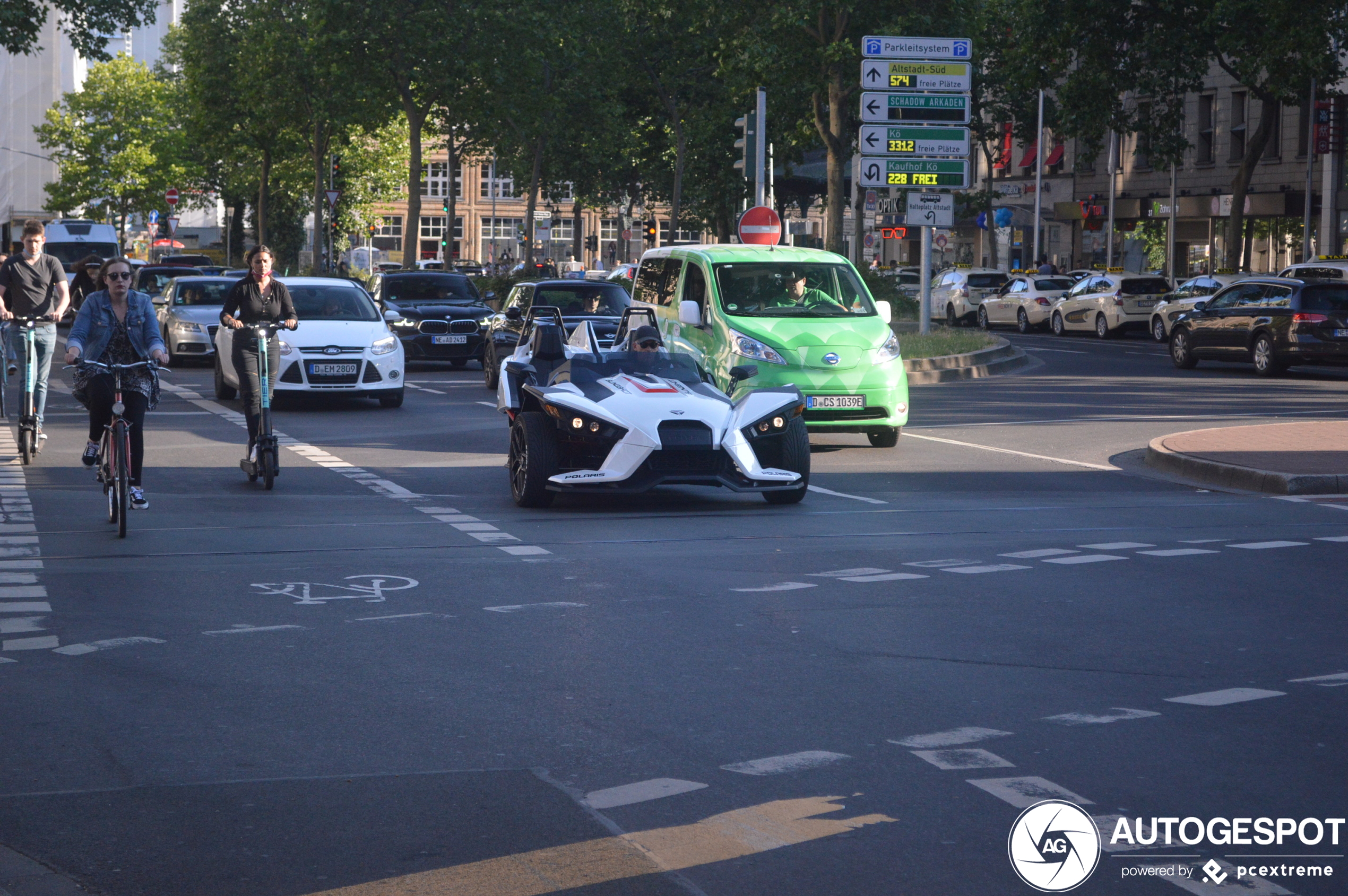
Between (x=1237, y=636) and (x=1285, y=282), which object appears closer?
(x=1237, y=636)

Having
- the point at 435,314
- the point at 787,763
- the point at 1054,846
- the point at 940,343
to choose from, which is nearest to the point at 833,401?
A: the point at 787,763

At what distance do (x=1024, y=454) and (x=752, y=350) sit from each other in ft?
9.02

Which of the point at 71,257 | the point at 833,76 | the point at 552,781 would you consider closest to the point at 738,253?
the point at 552,781

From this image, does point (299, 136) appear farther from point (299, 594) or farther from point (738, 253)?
point (299, 594)

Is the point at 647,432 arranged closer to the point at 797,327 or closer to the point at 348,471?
the point at 348,471

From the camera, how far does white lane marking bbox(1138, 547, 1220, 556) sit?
1062 cm

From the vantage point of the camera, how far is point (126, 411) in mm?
11656

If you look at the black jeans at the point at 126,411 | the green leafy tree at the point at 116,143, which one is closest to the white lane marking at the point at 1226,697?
the black jeans at the point at 126,411

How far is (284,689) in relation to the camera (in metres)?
6.89

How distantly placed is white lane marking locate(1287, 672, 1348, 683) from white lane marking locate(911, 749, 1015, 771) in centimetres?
187

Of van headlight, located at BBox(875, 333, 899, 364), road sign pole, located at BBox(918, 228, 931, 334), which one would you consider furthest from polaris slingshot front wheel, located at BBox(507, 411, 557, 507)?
road sign pole, located at BBox(918, 228, 931, 334)

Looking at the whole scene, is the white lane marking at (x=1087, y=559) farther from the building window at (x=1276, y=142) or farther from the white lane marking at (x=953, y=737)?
the building window at (x=1276, y=142)

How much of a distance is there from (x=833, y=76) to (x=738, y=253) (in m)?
24.1

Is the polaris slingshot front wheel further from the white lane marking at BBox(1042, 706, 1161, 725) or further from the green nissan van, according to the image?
the white lane marking at BBox(1042, 706, 1161, 725)
